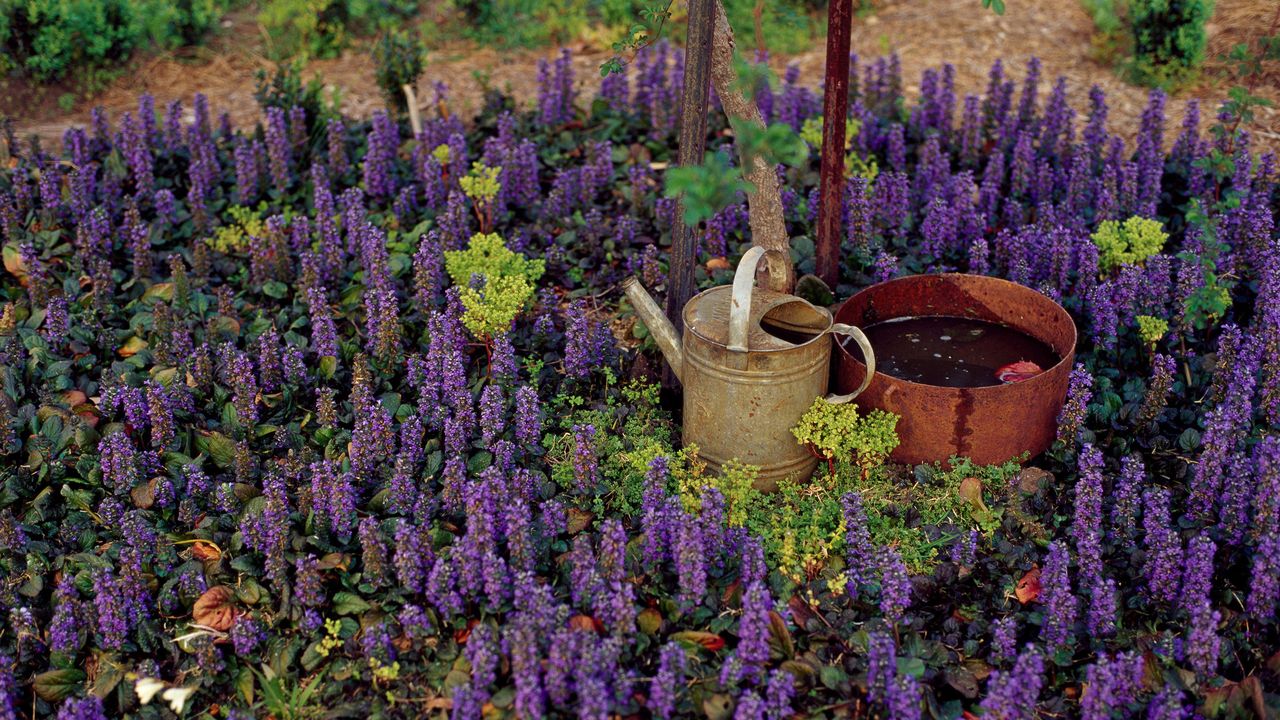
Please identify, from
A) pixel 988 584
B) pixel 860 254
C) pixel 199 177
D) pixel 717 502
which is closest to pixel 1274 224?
pixel 860 254

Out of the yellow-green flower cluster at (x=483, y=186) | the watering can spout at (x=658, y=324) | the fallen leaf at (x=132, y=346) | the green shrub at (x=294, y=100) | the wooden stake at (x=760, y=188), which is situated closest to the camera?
the watering can spout at (x=658, y=324)

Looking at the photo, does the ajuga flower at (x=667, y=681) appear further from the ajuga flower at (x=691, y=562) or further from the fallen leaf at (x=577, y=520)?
the fallen leaf at (x=577, y=520)

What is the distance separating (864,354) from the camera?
4.02m

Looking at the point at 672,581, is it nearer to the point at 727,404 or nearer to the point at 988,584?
the point at 727,404

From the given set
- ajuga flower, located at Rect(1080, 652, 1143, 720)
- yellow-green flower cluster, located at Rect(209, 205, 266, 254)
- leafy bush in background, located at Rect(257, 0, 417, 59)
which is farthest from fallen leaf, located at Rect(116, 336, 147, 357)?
leafy bush in background, located at Rect(257, 0, 417, 59)

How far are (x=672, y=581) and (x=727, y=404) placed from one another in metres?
0.65

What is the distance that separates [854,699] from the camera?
342cm

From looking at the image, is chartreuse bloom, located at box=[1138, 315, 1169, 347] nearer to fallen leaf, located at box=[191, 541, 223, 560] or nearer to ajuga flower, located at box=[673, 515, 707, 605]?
ajuga flower, located at box=[673, 515, 707, 605]

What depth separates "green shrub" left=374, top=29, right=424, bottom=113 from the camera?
6738 millimetres

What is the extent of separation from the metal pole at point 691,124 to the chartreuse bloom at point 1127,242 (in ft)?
6.12

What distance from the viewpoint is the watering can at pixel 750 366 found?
3932mm

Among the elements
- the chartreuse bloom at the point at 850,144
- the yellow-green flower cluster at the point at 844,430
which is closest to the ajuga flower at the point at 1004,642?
the yellow-green flower cluster at the point at 844,430

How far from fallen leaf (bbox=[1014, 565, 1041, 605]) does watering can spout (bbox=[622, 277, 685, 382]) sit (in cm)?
135

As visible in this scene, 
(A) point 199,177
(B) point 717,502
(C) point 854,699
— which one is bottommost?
(C) point 854,699
